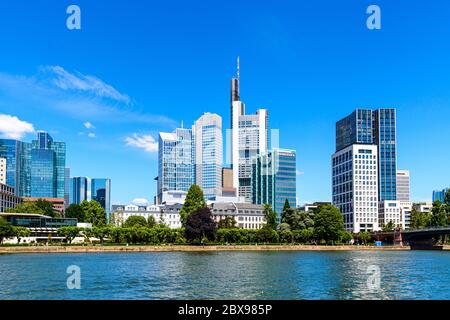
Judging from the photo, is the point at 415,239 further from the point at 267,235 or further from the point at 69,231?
the point at 69,231

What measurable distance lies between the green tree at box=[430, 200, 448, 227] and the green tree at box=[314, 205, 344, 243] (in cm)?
4909

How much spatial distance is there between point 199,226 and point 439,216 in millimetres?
95554

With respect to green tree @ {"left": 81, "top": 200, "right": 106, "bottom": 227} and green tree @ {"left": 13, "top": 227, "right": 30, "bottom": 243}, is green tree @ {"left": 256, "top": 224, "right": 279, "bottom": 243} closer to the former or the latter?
green tree @ {"left": 81, "top": 200, "right": 106, "bottom": 227}

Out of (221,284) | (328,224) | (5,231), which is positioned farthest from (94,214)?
(221,284)

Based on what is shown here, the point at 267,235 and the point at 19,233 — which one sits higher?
the point at 19,233

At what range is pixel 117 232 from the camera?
138750 millimetres

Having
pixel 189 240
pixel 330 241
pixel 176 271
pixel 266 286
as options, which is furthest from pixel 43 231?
pixel 266 286

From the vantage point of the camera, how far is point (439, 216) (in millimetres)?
184500

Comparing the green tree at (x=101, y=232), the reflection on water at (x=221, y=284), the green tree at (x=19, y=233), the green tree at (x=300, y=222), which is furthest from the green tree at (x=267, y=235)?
the reflection on water at (x=221, y=284)

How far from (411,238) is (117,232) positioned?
109 meters

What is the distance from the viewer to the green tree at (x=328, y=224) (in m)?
152

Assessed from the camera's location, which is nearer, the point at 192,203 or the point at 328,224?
the point at 328,224

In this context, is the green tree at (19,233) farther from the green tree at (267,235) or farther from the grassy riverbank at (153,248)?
→ the green tree at (267,235)
